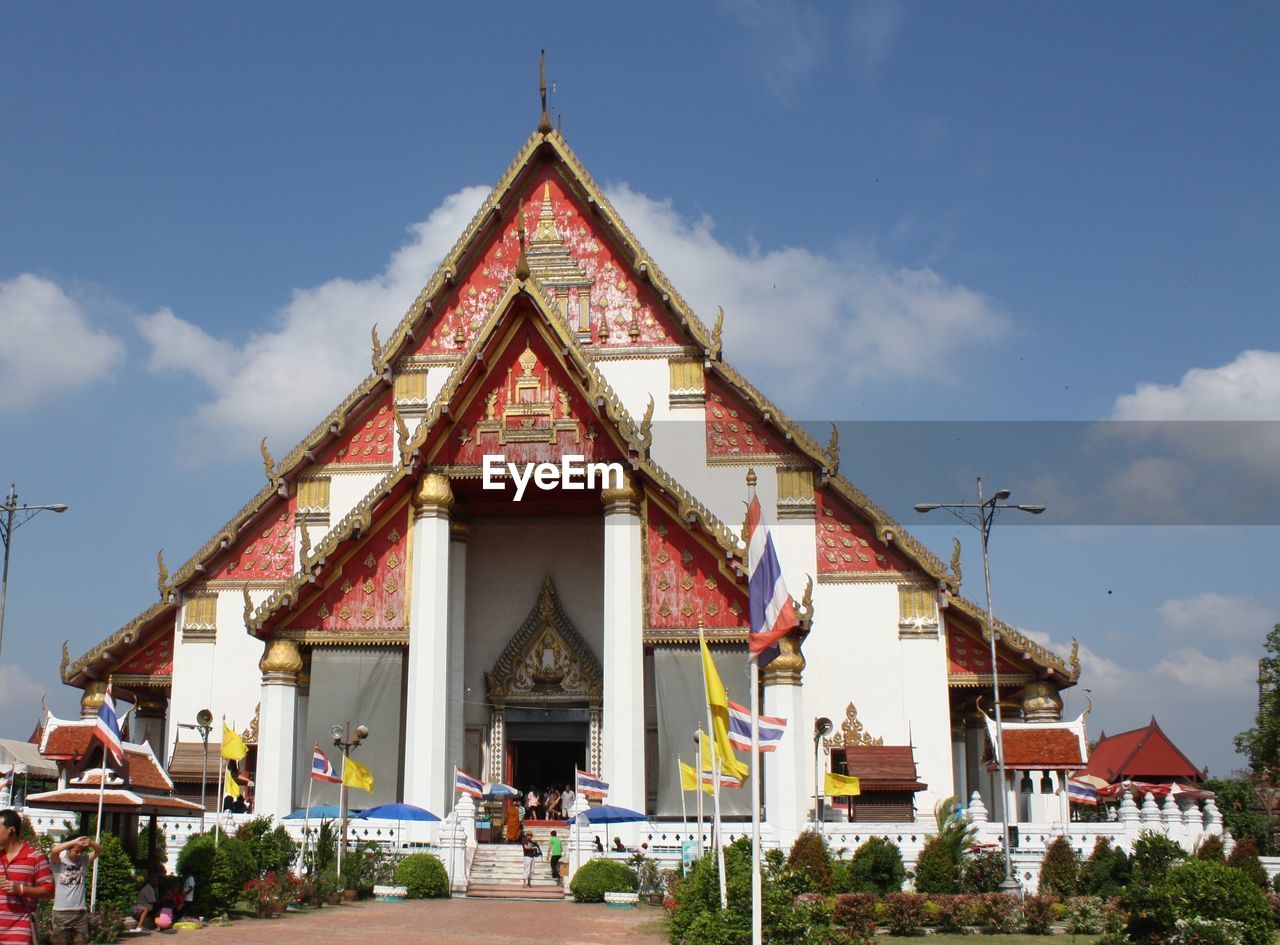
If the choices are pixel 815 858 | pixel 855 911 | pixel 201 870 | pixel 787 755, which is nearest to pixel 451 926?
pixel 201 870

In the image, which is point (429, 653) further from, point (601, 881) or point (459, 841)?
point (601, 881)

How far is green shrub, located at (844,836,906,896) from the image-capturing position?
61.1ft

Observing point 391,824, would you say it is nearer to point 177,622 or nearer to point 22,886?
point 177,622

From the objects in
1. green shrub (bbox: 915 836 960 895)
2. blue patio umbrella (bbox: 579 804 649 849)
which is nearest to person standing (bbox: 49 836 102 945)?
blue patio umbrella (bbox: 579 804 649 849)

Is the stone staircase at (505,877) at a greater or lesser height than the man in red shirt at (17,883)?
lesser

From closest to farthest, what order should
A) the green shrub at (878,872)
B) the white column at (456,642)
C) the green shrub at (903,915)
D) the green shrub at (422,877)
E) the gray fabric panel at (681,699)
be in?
the green shrub at (903,915) < the green shrub at (878,872) < the green shrub at (422,877) < the gray fabric panel at (681,699) < the white column at (456,642)

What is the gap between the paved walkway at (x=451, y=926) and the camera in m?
14.6

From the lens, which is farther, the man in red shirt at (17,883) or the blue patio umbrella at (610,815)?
the blue patio umbrella at (610,815)

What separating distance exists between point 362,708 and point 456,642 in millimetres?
1959

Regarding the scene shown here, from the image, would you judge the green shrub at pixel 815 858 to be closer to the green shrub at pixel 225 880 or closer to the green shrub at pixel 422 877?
the green shrub at pixel 422 877

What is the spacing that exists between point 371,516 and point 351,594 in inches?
57.2

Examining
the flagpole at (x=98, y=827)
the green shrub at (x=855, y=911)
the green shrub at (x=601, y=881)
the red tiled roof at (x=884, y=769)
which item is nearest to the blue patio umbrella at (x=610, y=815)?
the green shrub at (x=601, y=881)

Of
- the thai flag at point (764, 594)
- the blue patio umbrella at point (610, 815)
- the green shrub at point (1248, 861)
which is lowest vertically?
the green shrub at point (1248, 861)

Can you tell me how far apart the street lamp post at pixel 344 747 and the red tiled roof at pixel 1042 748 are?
10606 millimetres
